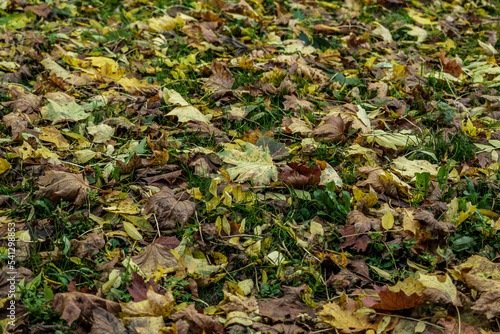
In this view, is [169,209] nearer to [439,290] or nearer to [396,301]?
[396,301]

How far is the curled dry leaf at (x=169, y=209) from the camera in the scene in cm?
199

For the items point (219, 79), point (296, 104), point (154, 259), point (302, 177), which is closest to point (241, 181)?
point (302, 177)

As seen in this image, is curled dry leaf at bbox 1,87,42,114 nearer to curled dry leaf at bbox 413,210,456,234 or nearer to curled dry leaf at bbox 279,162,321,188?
curled dry leaf at bbox 279,162,321,188

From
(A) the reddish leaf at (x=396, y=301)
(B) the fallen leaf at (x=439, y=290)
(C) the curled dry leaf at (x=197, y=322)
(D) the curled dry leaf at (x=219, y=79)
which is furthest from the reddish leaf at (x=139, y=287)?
(D) the curled dry leaf at (x=219, y=79)

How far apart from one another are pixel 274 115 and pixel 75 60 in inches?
60.1

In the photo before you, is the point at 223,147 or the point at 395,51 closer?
the point at 223,147

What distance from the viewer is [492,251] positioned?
1.89m

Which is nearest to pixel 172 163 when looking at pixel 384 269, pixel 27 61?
pixel 384 269

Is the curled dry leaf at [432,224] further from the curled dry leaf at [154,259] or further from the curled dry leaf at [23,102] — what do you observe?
the curled dry leaf at [23,102]

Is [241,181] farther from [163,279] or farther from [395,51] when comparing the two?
[395,51]

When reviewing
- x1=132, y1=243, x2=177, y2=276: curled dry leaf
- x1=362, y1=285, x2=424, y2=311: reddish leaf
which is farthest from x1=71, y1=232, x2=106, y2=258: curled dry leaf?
x1=362, y1=285, x2=424, y2=311: reddish leaf

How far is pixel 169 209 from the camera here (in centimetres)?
201

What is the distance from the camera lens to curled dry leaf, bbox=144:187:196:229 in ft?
6.51

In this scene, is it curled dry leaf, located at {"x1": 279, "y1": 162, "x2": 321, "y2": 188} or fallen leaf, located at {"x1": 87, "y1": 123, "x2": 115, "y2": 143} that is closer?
curled dry leaf, located at {"x1": 279, "y1": 162, "x2": 321, "y2": 188}
